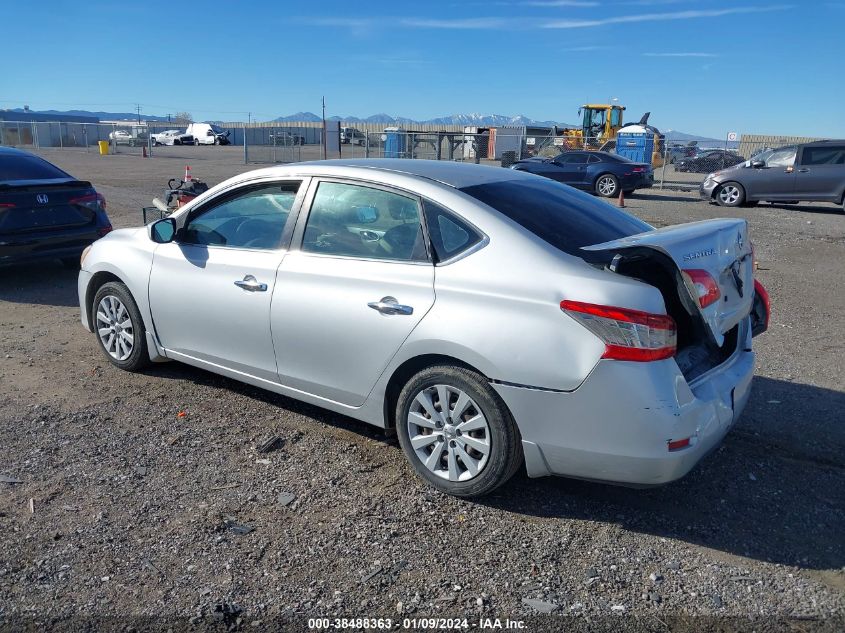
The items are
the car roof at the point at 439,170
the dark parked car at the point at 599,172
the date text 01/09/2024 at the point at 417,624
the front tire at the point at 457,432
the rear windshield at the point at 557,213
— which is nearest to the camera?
the date text 01/09/2024 at the point at 417,624

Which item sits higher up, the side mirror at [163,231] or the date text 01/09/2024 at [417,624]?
the side mirror at [163,231]

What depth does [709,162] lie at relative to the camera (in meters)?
34.8

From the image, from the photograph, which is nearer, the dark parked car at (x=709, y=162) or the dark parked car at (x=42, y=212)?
the dark parked car at (x=42, y=212)

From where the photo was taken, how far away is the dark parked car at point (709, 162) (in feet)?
106

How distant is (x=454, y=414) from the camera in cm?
377

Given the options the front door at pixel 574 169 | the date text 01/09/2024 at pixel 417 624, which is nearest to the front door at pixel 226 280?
the date text 01/09/2024 at pixel 417 624

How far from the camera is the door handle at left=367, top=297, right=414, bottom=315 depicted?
12.6 ft

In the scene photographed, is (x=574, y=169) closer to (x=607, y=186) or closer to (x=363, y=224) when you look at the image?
(x=607, y=186)

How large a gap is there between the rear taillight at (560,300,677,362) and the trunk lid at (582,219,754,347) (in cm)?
27

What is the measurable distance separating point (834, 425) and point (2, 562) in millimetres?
4876

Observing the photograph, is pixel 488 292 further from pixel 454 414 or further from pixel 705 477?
pixel 705 477

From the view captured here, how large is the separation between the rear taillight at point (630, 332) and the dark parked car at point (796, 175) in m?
17.0

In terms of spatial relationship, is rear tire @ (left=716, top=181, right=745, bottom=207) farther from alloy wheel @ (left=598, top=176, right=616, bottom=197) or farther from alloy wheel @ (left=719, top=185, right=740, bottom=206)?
alloy wheel @ (left=598, top=176, right=616, bottom=197)

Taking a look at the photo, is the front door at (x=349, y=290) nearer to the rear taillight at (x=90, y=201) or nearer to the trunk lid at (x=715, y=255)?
the trunk lid at (x=715, y=255)
